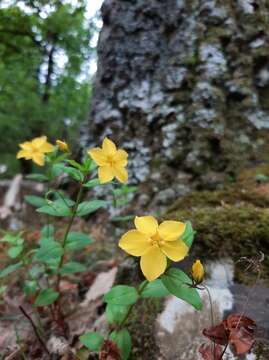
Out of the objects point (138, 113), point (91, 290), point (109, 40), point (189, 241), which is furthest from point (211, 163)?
point (189, 241)

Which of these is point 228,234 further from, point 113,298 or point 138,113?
point 138,113

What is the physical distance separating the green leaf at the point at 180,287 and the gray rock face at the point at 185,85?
6.00 ft

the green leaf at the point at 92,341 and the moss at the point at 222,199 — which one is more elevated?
the moss at the point at 222,199

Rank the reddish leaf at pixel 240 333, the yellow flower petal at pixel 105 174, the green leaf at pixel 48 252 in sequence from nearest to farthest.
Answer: the reddish leaf at pixel 240 333
the yellow flower petal at pixel 105 174
the green leaf at pixel 48 252

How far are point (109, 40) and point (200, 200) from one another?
187cm

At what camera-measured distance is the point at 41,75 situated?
10367mm

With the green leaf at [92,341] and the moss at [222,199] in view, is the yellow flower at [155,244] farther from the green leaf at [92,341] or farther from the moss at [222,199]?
the moss at [222,199]

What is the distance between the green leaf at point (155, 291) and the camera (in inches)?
53.3

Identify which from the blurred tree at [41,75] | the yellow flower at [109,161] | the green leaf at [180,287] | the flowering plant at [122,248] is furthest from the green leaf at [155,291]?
the blurred tree at [41,75]

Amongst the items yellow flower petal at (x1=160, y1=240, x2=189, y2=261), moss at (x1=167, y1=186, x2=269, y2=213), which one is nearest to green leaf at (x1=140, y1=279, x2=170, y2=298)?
yellow flower petal at (x1=160, y1=240, x2=189, y2=261)

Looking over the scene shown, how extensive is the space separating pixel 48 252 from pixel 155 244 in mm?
617

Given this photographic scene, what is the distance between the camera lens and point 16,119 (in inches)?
363

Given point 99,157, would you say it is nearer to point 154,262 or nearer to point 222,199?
point 154,262

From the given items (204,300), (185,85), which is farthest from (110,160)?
(185,85)
